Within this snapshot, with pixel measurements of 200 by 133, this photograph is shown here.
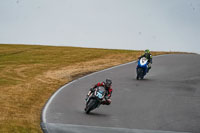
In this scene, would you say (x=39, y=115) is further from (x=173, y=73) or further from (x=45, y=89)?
(x=173, y=73)

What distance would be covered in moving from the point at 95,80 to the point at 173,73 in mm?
5799

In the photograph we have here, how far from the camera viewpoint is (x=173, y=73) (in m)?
26.9

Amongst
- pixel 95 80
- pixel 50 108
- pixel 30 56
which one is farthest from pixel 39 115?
pixel 30 56

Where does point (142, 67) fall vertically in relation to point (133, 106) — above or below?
above

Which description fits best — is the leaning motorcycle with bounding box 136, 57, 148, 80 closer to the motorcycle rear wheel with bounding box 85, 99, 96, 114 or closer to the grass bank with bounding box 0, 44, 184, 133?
the grass bank with bounding box 0, 44, 184, 133

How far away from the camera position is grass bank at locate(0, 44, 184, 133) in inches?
564

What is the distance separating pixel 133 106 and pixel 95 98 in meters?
2.69

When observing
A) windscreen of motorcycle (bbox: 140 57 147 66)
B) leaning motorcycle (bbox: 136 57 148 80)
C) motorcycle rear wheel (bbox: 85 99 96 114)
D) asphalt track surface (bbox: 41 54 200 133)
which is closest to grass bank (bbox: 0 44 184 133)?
asphalt track surface (bbox: 41 54 200 133)

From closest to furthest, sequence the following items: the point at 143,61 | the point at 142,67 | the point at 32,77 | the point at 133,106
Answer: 1. the point at 133,106
2. the point at 142,67
3. the point at 143,61
4. the point at 32,77

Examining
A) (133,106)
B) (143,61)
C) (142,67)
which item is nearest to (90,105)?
(133,106)

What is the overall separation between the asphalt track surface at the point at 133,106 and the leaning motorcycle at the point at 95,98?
0.31 metres

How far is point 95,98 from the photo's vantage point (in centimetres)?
1464

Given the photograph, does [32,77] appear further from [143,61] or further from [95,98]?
[95,98]

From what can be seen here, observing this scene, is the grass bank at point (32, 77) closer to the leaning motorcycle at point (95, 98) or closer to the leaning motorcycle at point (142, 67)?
the leaning motorcycle at point (95, 98)
